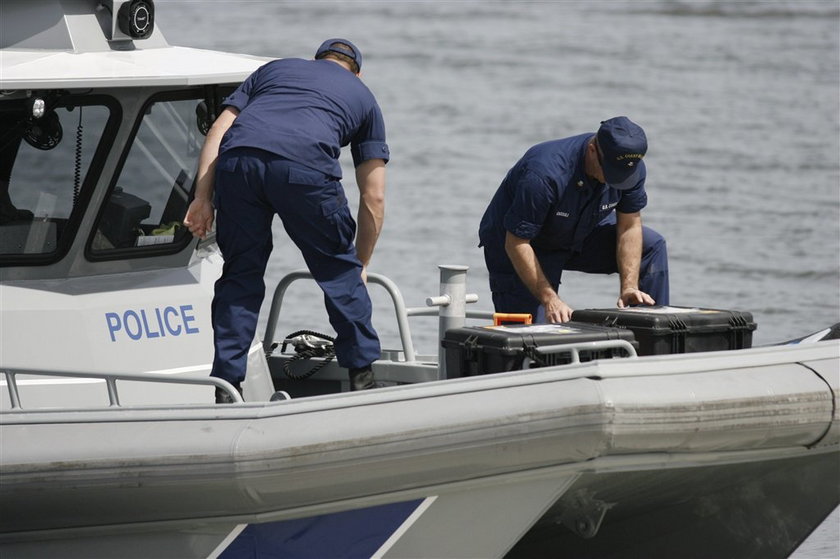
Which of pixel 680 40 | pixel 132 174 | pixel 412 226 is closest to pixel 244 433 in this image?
pixel 132 174

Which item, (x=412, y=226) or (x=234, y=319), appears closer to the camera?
(x=234, y=319)

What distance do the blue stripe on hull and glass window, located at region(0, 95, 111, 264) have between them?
44.8 inches

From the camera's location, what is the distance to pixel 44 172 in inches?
174

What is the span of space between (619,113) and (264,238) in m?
12.1

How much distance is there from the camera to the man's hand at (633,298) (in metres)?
4.99

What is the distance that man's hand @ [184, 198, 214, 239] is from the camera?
4293mm

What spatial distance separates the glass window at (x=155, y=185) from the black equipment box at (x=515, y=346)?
38.6 inches

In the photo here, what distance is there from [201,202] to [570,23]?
58.7ft

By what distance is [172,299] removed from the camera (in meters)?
4.64

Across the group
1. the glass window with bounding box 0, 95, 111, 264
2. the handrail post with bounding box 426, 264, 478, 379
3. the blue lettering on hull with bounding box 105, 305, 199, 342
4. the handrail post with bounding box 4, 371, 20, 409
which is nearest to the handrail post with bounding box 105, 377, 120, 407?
the handrail post with bounding box 4, 371, 20, 409

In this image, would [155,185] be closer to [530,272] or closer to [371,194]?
[371,194]

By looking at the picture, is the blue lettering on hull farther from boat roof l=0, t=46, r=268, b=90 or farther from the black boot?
boat roof l=0, t=46, r=268, b=90

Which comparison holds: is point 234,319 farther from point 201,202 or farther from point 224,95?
point 224,95

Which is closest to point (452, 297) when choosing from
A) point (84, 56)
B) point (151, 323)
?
point (151, 323)
